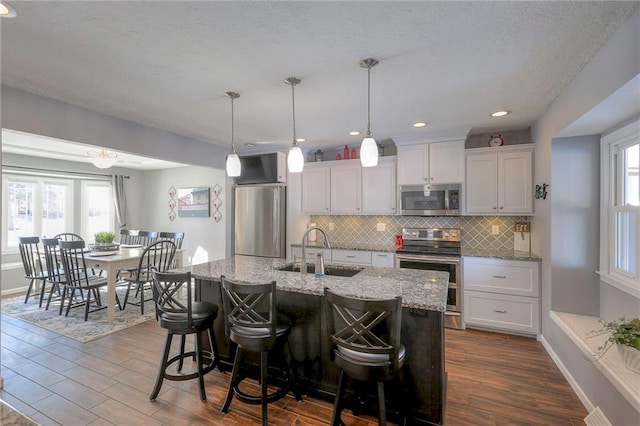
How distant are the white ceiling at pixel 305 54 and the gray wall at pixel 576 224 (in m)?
0.55

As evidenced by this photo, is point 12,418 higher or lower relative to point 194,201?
lower

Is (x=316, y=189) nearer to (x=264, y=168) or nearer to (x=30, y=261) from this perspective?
(x=264, y=168)

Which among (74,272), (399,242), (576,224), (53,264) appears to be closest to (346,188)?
(399,242)

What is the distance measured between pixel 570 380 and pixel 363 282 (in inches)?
78.2

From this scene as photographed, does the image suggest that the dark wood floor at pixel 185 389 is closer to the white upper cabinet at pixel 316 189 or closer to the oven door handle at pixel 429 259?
the oven door handle at pixel 429 259

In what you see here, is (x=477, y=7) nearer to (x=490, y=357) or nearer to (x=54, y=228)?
(x=490, y=357)

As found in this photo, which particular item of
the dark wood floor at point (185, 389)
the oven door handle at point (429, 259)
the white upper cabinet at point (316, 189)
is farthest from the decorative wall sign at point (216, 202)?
the oven door handle at point (429, 259)

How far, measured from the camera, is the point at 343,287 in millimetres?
2072

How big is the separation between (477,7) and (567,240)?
234 cm

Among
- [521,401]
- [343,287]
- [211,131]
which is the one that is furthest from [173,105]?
[521,401]

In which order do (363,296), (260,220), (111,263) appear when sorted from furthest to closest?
(260,220)
(111,263)
(363,296)

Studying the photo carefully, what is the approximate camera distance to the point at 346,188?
Answer: 4531 mm

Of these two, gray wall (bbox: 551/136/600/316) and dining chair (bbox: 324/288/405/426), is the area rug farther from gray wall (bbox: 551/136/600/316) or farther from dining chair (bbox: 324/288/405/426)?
gray wall (bbox: 551/136/600/316)

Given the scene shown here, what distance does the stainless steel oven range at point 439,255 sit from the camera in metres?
3.59
